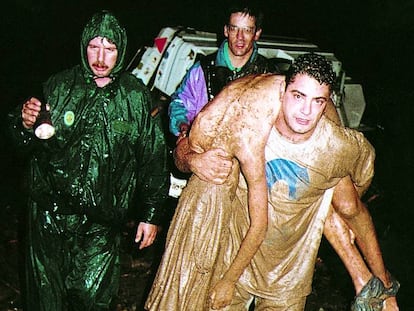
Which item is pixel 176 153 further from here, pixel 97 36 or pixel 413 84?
pixel 413 84

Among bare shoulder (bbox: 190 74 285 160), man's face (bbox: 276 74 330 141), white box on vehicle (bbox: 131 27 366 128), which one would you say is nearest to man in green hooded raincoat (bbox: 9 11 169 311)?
bare shoulder (bbox: 190 74 285 160)

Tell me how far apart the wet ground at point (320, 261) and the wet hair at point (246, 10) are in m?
2.55

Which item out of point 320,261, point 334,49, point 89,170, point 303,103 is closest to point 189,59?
point 320,261

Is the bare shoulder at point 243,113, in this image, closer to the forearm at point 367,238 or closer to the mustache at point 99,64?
the mustache at point 99,64

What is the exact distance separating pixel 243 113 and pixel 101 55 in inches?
38.7

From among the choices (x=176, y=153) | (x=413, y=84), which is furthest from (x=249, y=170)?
(x=413, y=84)

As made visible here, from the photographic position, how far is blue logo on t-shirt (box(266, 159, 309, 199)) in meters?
3.08

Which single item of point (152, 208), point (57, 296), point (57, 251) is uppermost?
point (152, 208)

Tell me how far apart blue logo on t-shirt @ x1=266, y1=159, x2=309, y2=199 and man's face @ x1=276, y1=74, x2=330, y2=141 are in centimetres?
24

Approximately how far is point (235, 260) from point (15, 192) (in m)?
4.77

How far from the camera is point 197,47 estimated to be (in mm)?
6672

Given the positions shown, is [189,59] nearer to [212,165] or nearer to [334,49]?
[212,165]

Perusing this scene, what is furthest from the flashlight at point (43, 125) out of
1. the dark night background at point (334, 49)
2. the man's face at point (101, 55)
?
the dark night background at point (334, 49)

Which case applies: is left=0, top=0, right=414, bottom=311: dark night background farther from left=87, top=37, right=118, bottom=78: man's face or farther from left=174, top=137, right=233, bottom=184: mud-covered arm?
left=87, top=37, right=118, bottom=78: man's face
